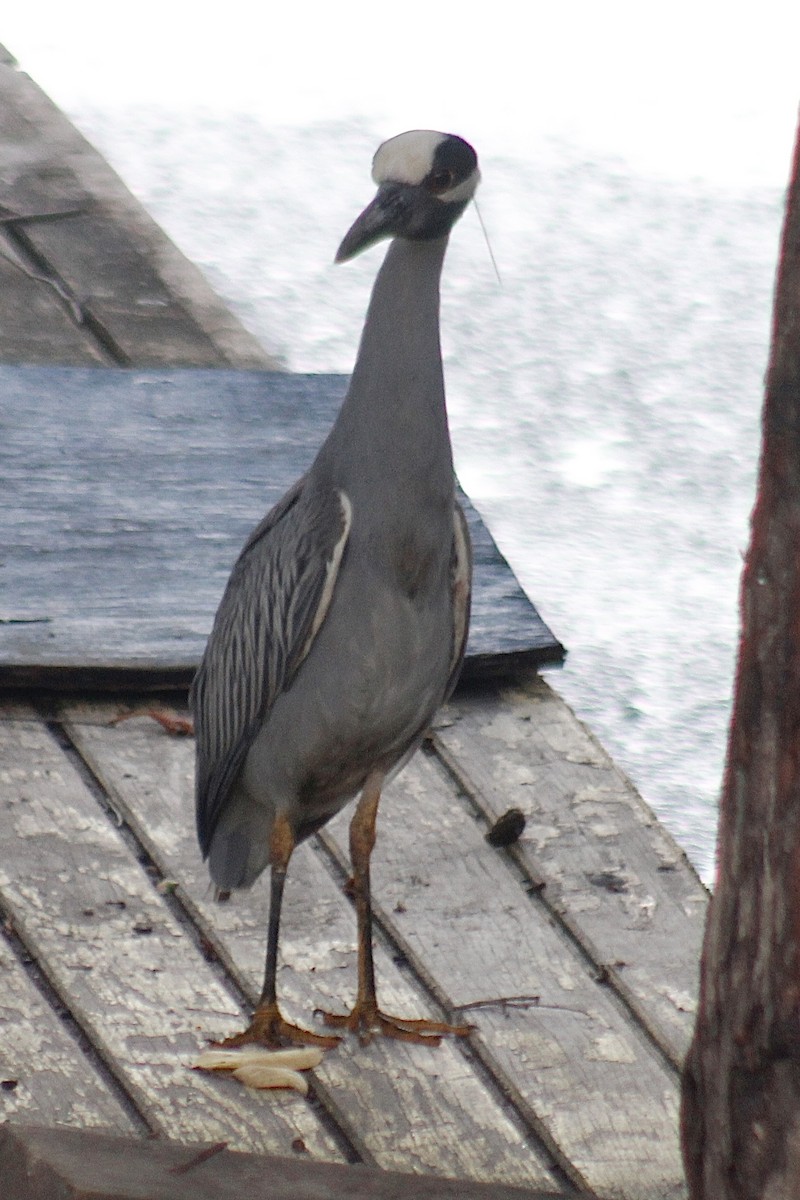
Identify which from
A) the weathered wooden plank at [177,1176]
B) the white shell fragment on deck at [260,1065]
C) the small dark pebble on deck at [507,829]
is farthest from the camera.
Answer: the small dark pebble on deck at [507,829]

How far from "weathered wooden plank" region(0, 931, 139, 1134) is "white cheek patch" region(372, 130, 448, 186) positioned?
1189 millimetres

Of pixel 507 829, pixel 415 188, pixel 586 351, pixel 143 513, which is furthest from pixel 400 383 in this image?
pixel 586 351

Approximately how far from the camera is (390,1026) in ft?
8.56

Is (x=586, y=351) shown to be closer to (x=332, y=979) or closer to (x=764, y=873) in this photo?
(x=332, y=979)

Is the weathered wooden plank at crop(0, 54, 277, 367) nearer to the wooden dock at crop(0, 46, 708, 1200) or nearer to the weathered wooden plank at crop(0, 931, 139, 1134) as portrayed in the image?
the wooden dock at crop(0, 46, 708, 1200)

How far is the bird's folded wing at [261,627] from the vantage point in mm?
2537

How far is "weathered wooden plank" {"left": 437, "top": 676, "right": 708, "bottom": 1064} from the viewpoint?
2758 millimetres

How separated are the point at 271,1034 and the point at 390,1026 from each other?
0.57 feet

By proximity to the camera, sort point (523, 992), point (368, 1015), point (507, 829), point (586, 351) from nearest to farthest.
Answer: point (368, 1015)
point (523, 992)
point (507, 829)
point (586, 351)

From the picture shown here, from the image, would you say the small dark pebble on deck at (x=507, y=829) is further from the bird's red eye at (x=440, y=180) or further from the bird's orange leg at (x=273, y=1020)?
the bird's red eye at (x=440, y=180)

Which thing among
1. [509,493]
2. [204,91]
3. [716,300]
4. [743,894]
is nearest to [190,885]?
[743,894]

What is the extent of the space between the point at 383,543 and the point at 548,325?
3649 millimetres

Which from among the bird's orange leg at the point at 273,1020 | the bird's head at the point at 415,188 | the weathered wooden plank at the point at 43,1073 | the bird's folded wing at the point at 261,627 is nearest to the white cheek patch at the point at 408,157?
the bird's head at the point at 415,188

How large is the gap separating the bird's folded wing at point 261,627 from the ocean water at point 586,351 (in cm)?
113
